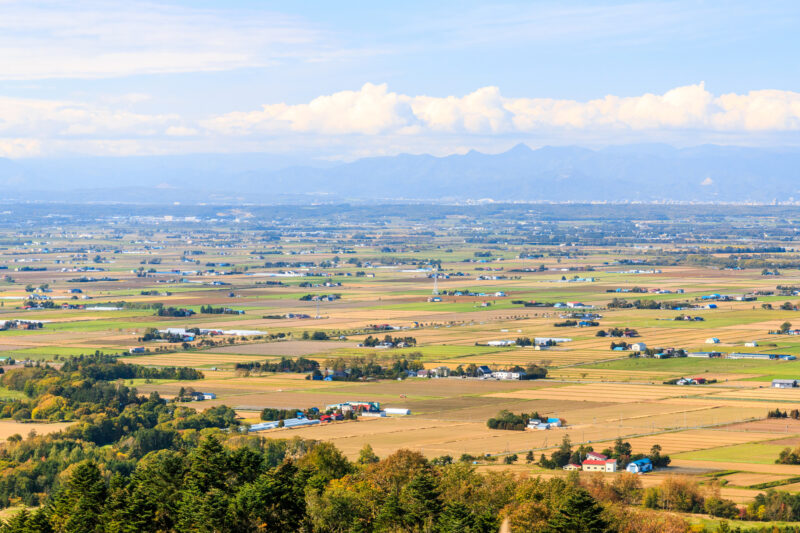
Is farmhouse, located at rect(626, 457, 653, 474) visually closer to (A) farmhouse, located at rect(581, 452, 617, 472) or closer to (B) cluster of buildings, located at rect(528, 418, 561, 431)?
(A) farmhouse, located at rect(581, 452, 617, 472)

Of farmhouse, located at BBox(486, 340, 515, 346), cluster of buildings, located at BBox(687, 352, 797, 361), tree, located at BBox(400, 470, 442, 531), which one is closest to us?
tree, located at BBox(400, 470, 442, 531)

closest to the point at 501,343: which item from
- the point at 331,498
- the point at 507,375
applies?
the point at 507,375

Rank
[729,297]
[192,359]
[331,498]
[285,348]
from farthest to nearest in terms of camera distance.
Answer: [729,297] < [285,348] < [192,359] < [331,498]

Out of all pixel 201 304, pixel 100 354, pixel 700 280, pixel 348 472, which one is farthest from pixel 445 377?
pixel 700 280

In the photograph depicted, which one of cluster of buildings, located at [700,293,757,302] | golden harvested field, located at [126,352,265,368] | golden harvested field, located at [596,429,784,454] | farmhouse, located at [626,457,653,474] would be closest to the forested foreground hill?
farmhouse, located at [626,457,653,474]

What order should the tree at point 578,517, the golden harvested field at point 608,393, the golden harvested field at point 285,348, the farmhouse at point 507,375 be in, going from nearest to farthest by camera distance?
the tree at point 578,517, the golden harvested field at point 608,393, the farmhouse at point 507,375, the golden harvested field at point 285,348

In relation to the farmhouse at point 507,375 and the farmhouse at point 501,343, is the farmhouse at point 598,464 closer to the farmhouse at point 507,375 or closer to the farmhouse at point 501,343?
the farmhouse at point 507,375

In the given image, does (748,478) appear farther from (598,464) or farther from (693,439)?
(693,439)

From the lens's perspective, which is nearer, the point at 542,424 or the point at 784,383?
the point at 542,424

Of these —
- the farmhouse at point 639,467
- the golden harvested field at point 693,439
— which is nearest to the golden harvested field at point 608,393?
the golden harvested field at point 693,439

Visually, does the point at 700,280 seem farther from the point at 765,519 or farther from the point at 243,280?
the point at 765,519

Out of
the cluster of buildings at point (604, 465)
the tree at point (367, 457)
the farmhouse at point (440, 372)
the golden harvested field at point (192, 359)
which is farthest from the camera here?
the golden harvested field at point (192, 359)
